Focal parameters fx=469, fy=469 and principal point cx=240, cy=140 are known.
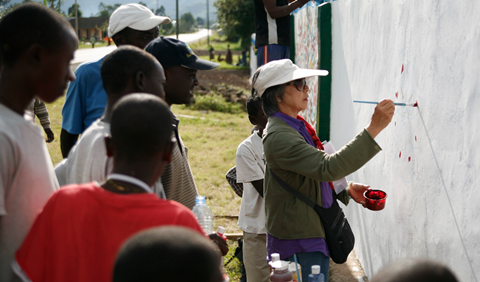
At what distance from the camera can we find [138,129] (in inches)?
59.8

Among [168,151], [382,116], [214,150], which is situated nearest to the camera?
[168,151]

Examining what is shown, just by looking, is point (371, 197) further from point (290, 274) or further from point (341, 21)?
point (341, 21)

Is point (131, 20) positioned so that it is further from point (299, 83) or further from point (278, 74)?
point (299, 83)

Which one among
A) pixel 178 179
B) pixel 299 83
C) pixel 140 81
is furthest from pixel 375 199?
pixel 140 81

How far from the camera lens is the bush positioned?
14.5 metres

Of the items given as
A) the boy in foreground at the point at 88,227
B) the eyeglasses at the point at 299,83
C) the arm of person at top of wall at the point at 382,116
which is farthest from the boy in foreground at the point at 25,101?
the arm of person at top of wall at the point at 382,116

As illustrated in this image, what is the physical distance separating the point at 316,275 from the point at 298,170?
0.59 m

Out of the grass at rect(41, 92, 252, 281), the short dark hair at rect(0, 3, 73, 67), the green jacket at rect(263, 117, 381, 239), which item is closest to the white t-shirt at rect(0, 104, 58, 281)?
the short dark hair at rect(0, 3, 73, 67)

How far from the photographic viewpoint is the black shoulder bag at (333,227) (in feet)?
8.34

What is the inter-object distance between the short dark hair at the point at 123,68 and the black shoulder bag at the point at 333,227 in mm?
951

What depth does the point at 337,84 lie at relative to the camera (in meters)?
5.11

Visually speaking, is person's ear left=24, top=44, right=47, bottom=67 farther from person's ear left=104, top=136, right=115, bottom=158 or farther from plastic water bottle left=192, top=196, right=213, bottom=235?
plastic water bottle left=192, top=196, right=213, bottom=235

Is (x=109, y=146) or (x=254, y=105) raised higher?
(x=109, y=146)

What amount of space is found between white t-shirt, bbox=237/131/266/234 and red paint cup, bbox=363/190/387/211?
0.87 metres
